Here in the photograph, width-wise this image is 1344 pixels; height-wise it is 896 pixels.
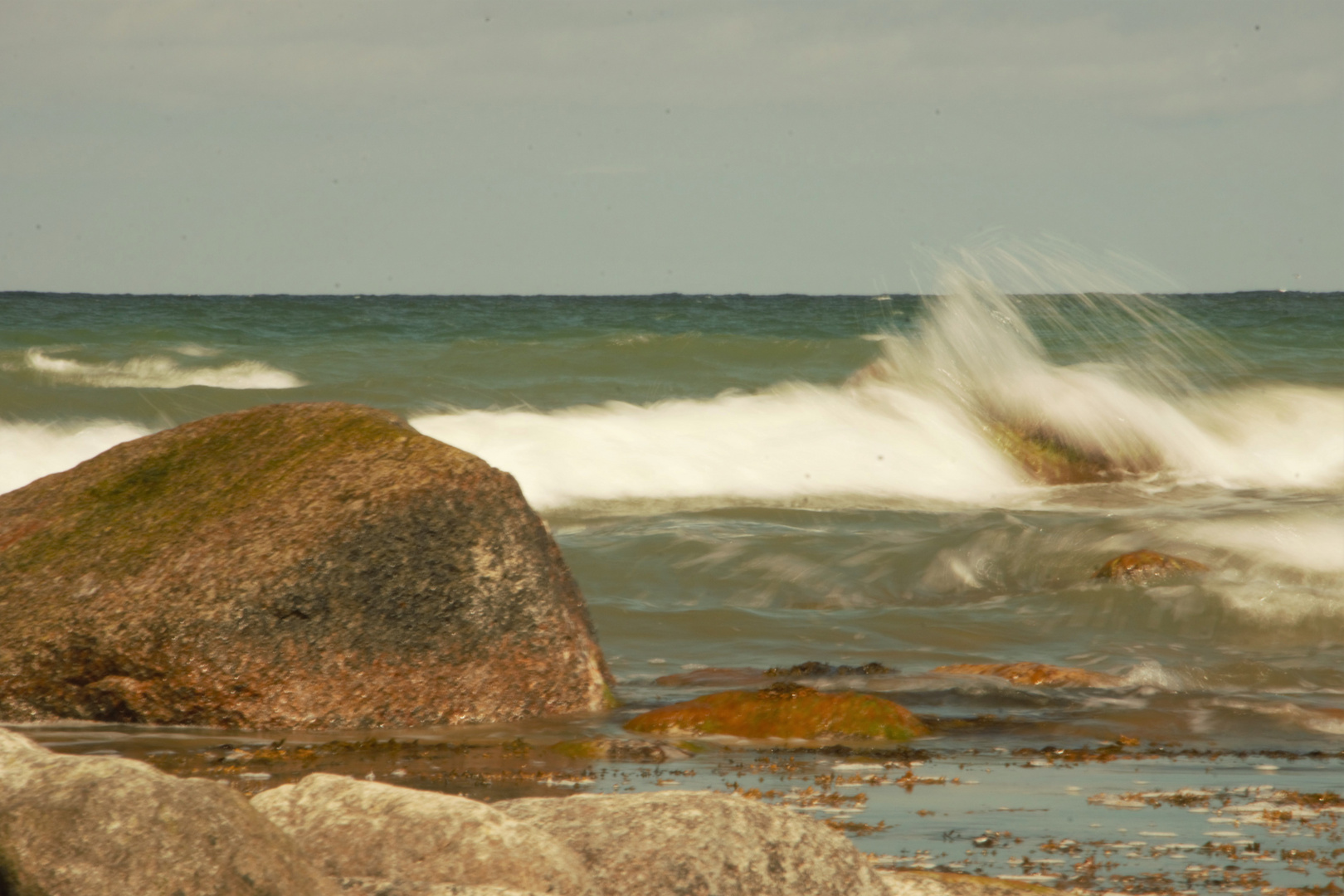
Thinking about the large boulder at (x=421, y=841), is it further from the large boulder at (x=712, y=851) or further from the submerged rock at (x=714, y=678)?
the submerged rock at (x=714, y=678)

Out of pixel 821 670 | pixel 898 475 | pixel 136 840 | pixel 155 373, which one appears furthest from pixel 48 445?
pixel 136 840

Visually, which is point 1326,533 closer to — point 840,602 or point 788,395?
point 840,602

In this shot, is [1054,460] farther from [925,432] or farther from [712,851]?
[712,851]

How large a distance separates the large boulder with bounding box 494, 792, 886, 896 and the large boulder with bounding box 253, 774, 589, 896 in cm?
10

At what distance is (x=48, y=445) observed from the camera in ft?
53.1

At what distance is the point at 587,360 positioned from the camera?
25469 mm

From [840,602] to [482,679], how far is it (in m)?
4.01

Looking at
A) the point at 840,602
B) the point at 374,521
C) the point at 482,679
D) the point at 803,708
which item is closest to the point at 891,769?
the point at 803,708

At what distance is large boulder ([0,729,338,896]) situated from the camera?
2611 millimetres

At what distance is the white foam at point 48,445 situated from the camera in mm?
15227

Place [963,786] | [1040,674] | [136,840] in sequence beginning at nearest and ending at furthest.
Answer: [136,840] < [963,786] < [1040,674]

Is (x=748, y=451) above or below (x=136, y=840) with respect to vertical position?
above

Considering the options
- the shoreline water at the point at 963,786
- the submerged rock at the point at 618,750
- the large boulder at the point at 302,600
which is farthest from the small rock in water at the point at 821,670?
the submerged rock at the point at 618,750

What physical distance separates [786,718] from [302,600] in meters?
2.05
